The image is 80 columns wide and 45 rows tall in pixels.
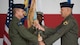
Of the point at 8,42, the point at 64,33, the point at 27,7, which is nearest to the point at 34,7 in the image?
the point at 27,7

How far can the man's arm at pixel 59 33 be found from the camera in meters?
2.51

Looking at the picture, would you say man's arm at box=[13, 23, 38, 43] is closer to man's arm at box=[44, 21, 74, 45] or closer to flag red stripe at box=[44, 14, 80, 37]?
man's arm at box=[44, 21, 74, 45]

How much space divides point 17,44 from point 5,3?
1128mm

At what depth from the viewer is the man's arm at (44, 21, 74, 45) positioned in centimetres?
251

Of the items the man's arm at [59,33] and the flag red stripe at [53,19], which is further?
the flag red stripe at [53,19]

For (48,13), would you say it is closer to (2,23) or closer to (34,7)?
→ (2,23)

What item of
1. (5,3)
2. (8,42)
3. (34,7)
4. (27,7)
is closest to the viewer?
(34,7)

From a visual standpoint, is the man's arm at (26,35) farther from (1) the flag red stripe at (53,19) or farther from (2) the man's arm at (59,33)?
(1) the flag red stripe at (53,19)

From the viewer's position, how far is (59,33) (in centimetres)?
252

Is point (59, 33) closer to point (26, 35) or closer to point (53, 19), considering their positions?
point (26, 35)

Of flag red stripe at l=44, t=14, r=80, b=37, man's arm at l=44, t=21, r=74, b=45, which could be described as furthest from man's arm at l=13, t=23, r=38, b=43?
flag red stripe at l=44, t=14, r=80, b=37

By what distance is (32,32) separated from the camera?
2730 millimetres

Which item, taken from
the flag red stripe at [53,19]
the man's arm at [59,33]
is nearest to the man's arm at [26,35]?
the man's arm at [59,33]

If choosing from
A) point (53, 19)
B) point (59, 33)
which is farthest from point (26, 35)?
point (53, 19)
